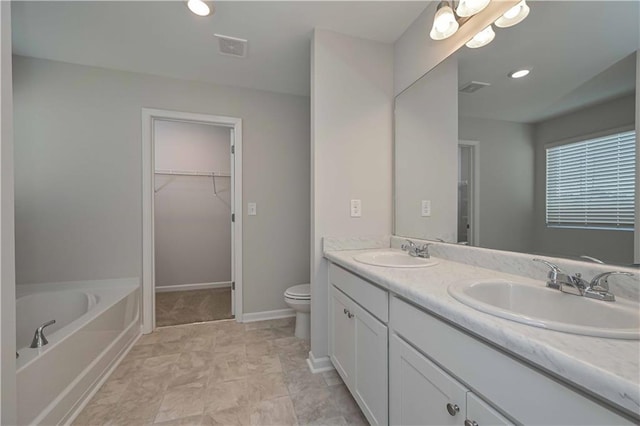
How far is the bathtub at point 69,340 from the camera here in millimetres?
1190

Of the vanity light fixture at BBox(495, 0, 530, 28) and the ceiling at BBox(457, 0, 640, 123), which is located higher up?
the vanity light fixture at BBox(495, 0, 530, 28)

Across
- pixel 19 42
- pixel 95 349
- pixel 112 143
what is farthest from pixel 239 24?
pixel 95 349

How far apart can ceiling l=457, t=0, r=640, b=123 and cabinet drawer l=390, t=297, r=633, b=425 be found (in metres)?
0.92

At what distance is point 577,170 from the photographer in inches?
36.8

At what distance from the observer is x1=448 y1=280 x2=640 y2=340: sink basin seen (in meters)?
0.56

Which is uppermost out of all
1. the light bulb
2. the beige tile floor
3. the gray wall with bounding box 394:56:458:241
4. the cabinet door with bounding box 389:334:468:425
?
the light bulb

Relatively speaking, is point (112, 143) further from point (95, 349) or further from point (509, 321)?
point (509, 321)

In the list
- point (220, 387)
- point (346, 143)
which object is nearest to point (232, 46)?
point (346, 143)

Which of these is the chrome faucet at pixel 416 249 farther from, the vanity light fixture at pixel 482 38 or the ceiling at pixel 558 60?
the vanity light fixture at pixel 482 38

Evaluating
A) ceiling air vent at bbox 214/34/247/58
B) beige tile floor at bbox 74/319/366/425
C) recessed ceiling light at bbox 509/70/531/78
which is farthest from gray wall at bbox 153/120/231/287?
recessed ceiling light at bbox 509/70/531/78

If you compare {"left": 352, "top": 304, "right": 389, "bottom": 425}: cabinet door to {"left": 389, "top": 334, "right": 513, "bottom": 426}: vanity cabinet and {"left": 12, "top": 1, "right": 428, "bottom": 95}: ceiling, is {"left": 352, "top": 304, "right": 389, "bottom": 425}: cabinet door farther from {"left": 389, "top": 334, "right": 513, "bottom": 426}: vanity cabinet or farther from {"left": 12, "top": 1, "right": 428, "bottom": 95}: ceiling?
{"left": 12, "top": 1, "right": 428, "bottom": 95}: ceiling

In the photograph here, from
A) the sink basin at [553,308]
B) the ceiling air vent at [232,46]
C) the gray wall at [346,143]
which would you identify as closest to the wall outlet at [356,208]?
the gray wall at [346,143]

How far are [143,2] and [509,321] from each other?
7.77ft

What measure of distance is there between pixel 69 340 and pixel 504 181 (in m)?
2.43
